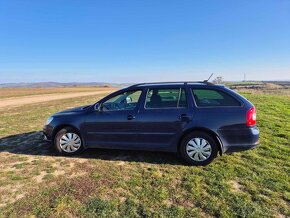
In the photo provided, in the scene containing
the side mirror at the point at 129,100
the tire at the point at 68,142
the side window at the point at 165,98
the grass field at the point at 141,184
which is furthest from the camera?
the tire at the point at 68,142

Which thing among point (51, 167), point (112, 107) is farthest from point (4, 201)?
point (112, 107)

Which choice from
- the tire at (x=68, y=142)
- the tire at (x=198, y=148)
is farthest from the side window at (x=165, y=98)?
the tire at (x=68, y=142)

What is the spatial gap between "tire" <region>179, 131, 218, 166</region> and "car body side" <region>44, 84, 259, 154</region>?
4.0 inches

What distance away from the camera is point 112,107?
5609 millimetres

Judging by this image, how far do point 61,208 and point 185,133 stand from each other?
268 centimetres

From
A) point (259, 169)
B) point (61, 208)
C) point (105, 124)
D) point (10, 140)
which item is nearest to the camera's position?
point (61, 208)

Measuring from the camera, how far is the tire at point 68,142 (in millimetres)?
5758

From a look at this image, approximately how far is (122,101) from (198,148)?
77.4 inches

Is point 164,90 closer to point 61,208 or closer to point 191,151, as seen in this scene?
point 191,151

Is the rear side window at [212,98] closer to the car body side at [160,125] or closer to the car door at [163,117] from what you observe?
the car body side at [160,125]

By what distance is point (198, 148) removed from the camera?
16.4 feet

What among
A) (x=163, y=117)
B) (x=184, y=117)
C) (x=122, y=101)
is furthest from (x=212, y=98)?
(x=122, y=101)

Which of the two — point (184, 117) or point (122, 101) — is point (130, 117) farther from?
point (184, 117)

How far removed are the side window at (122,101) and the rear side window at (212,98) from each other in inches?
49.9
